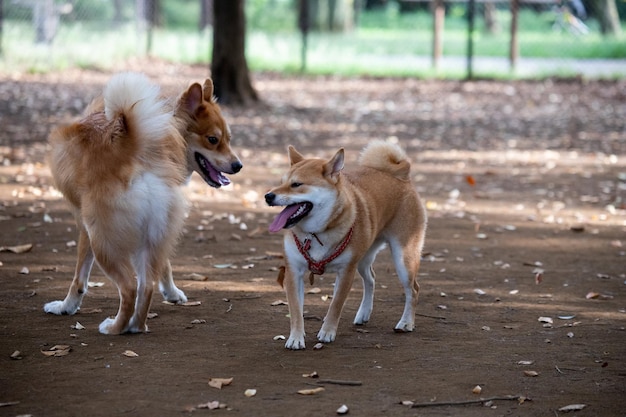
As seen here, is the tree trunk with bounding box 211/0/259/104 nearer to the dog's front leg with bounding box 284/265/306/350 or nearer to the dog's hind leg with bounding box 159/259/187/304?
the dog's hind leg with bounding box 159/259/187/304

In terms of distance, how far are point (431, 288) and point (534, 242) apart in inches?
68.8

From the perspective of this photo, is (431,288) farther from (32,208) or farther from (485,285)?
(32,208)

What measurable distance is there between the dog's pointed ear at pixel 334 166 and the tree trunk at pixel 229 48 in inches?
400

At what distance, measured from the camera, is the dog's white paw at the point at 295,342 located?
17.1 feet

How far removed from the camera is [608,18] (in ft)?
94.2

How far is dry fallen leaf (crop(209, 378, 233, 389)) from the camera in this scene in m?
4.58

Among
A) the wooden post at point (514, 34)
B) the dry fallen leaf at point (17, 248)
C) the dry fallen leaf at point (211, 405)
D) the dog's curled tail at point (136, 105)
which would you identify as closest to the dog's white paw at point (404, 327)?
the dry fallen leaf at point (211, 405)

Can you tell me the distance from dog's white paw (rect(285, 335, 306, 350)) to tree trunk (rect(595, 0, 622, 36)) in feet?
83.5

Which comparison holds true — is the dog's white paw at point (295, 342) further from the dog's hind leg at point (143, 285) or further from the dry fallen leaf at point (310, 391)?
the dog's hind leg at point (143, 285)

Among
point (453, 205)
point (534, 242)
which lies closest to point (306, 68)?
point (453, 205)

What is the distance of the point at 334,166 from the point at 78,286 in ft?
5.65

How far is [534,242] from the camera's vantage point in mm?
8062

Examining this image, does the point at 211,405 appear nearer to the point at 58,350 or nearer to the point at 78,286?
the point at 58,350

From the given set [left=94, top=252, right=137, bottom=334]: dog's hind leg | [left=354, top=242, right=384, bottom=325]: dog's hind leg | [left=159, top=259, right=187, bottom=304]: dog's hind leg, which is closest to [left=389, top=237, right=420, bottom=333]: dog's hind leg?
[left=354, top=242, right=384, bottom=325]: dog's hind leg
